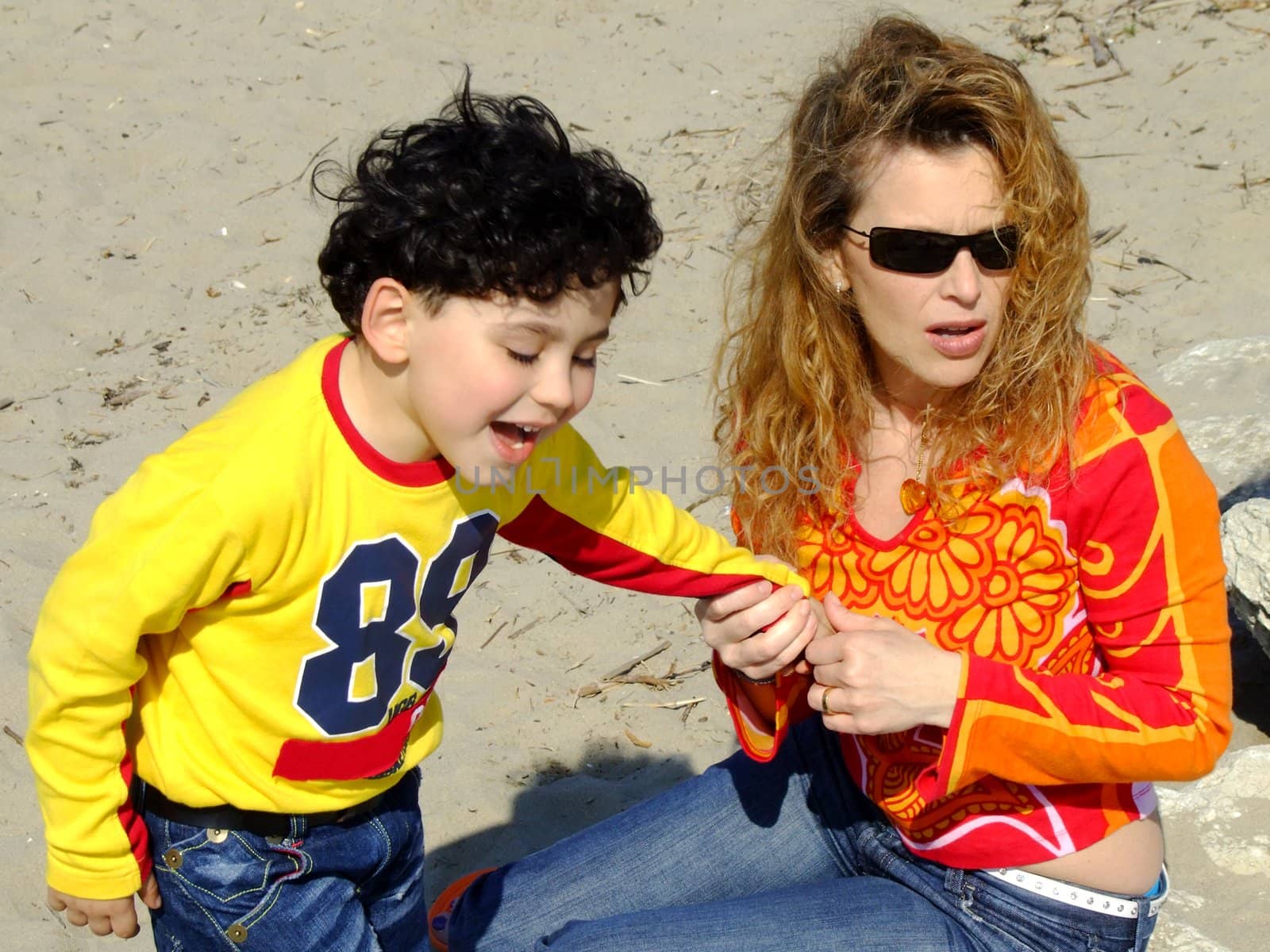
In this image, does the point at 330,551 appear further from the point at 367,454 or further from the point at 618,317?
the point at 618,317

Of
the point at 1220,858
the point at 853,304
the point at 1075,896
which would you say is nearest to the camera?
the point at 1075,896

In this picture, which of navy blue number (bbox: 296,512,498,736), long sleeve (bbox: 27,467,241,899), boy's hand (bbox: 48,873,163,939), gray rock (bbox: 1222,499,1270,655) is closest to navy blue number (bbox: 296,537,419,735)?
navy blue number (bbox: 296,512,498,736)

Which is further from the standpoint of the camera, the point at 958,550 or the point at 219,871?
the point at 958,550

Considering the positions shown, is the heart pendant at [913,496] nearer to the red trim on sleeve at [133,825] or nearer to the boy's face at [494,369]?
the boy's face at [494,369]

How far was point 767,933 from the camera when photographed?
93.8 inches

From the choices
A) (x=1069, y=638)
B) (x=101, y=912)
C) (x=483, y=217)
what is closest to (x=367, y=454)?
(x=483, y=217)

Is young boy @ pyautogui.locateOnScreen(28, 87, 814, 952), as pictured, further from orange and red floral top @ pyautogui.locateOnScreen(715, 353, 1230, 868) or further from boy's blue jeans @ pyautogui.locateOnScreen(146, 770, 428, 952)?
orange and red floral top @ pyautogui.locateOnScreen(715, 353, 1230, 868)

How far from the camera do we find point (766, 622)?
2336 millimetres

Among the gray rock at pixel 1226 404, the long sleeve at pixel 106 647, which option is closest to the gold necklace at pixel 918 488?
the long sleeve at pixel 106 647

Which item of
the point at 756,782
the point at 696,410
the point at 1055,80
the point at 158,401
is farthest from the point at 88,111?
the point at 756,782

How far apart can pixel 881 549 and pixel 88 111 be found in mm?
5174

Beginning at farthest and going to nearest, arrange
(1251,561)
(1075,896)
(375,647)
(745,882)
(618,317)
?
(618,317)
(1251,561)
(745,882)
(1075,896)
(375,647)

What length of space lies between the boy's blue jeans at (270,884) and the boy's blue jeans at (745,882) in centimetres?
49

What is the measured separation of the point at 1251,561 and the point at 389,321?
2269 mm
